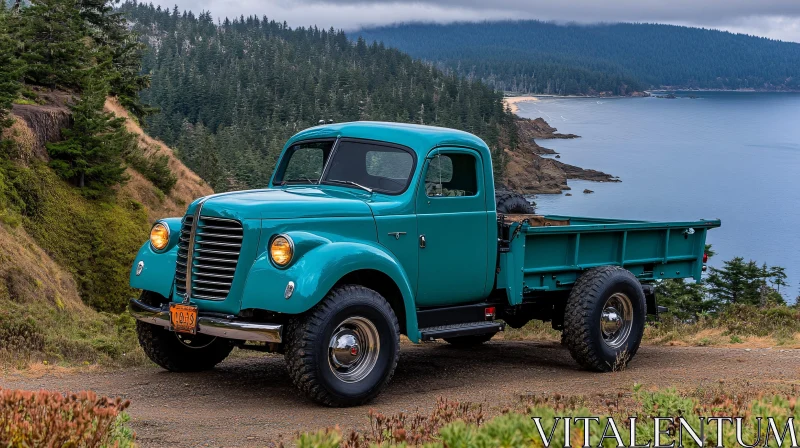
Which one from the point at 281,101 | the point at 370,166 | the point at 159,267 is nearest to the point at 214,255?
the point at 159,267

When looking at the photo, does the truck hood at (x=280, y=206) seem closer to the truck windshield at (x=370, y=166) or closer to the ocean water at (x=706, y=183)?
the truck windshield at (x=370, y=166)

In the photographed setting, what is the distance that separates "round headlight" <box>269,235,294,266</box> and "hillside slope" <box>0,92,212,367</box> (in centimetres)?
743

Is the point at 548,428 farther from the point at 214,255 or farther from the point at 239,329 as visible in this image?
the point at 214,255

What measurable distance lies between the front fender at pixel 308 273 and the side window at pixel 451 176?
139 centimetres

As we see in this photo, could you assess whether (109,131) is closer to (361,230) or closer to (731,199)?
(361,230)

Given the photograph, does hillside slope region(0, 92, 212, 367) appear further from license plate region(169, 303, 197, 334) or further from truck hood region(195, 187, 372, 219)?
truck hood region(195, 187, 372, 219)

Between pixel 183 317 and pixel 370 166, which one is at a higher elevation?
pixel 370 166

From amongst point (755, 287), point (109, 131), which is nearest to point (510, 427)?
point (109, 131)

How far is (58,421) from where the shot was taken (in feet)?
15.7

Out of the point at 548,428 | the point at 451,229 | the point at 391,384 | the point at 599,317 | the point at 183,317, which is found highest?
the point at 451,229

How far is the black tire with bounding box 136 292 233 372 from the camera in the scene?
31.8 feet

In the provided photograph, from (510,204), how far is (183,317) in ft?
16.9

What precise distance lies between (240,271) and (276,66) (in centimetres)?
16842

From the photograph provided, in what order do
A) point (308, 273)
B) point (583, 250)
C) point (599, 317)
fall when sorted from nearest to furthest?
point (308, 273)
point (599, 317)
point (583, 250)
